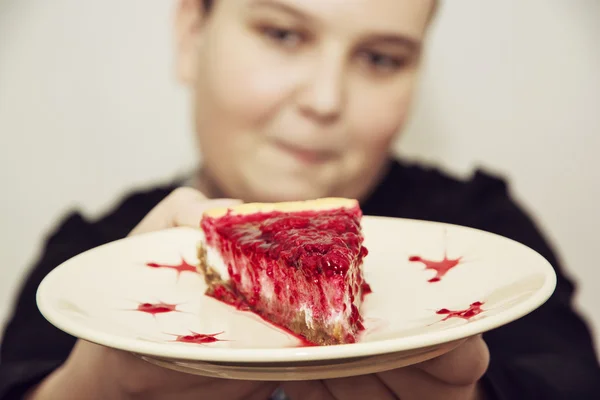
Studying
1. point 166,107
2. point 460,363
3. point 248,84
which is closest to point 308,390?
point 460,363

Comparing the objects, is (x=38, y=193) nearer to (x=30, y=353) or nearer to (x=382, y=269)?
(x=30, y=353)

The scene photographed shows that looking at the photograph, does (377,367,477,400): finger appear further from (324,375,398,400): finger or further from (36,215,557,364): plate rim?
(36,215,557,364): plate rim

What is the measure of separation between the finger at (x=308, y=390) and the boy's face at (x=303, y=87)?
52cm

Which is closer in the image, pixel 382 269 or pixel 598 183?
pixel 382 269

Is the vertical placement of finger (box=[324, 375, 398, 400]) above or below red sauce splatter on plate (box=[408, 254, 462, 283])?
below

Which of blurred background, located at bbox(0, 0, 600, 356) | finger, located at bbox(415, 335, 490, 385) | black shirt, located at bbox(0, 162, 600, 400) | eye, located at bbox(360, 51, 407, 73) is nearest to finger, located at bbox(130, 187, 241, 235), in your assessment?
black shirt, located at bbox(0, 162, 600, 400)

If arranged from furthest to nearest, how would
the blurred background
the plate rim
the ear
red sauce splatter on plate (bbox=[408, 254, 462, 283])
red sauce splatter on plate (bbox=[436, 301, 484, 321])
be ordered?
the blurred background → the ear → red sauce splatter on plate (bbox=[408, 254, 462, 283]) → red sauce splatter on plate (bbox=[436, 301, 484, 321]) → the plate rim

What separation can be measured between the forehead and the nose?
72mm

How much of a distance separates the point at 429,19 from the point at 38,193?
1317 millimetres

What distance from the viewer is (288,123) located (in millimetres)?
1083

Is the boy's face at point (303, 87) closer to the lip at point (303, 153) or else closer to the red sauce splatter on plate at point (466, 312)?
the lip at point (303, 153)

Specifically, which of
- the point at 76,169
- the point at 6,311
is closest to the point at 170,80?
the point at 76,169

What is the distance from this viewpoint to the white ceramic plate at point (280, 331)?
0.45m

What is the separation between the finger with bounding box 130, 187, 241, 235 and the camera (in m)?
0.82
